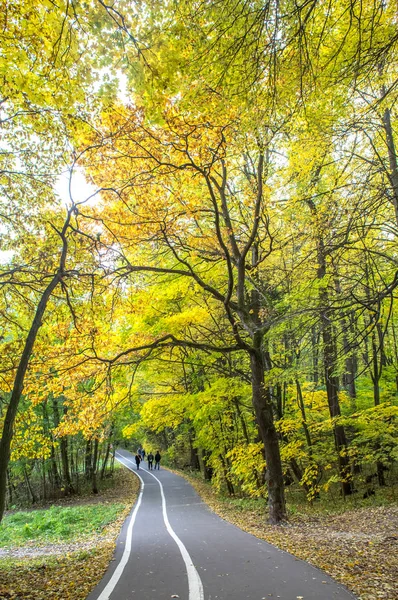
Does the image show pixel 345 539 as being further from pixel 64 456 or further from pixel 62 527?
pixel 64 456

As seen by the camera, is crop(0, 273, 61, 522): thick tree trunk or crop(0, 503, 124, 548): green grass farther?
crop(0, 503, 124, 548): green grass

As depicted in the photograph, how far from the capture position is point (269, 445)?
426 inches

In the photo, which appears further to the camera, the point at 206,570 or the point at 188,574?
the point at 206,570

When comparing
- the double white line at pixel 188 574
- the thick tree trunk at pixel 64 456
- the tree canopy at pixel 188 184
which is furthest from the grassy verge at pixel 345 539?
the thick tree trunk at pixel 64 456

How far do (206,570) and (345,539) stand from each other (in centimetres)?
313

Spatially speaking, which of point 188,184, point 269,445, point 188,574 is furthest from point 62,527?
point 188,184

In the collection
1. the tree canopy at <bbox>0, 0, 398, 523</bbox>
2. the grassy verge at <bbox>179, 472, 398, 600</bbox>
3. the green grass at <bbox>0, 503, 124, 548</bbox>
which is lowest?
the green grass at <bbox>0, 503, 124, 548</bbox>

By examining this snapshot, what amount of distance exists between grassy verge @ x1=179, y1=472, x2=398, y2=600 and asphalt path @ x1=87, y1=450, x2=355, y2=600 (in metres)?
0.31

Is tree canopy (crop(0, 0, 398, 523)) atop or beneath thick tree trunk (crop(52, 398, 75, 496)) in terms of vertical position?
atop

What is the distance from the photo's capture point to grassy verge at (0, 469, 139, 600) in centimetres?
595

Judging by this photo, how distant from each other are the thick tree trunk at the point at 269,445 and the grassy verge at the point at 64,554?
4.23m

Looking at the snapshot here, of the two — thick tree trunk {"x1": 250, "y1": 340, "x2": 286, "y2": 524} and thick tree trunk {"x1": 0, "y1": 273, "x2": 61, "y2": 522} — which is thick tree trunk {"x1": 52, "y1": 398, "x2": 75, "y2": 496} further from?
thick tree trunk {"x1": 0, "y1": 273, "x2": 61, "y2": 522}

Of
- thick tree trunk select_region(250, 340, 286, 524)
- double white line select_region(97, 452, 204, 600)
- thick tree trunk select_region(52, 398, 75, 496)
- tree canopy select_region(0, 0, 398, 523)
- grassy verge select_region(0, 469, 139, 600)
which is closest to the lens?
tree canopy select_region(0, 0, 398, 523)

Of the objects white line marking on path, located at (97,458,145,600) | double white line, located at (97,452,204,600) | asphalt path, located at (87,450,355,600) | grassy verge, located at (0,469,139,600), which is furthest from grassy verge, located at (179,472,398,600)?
grassy verge, located at (0,469,139,600)
